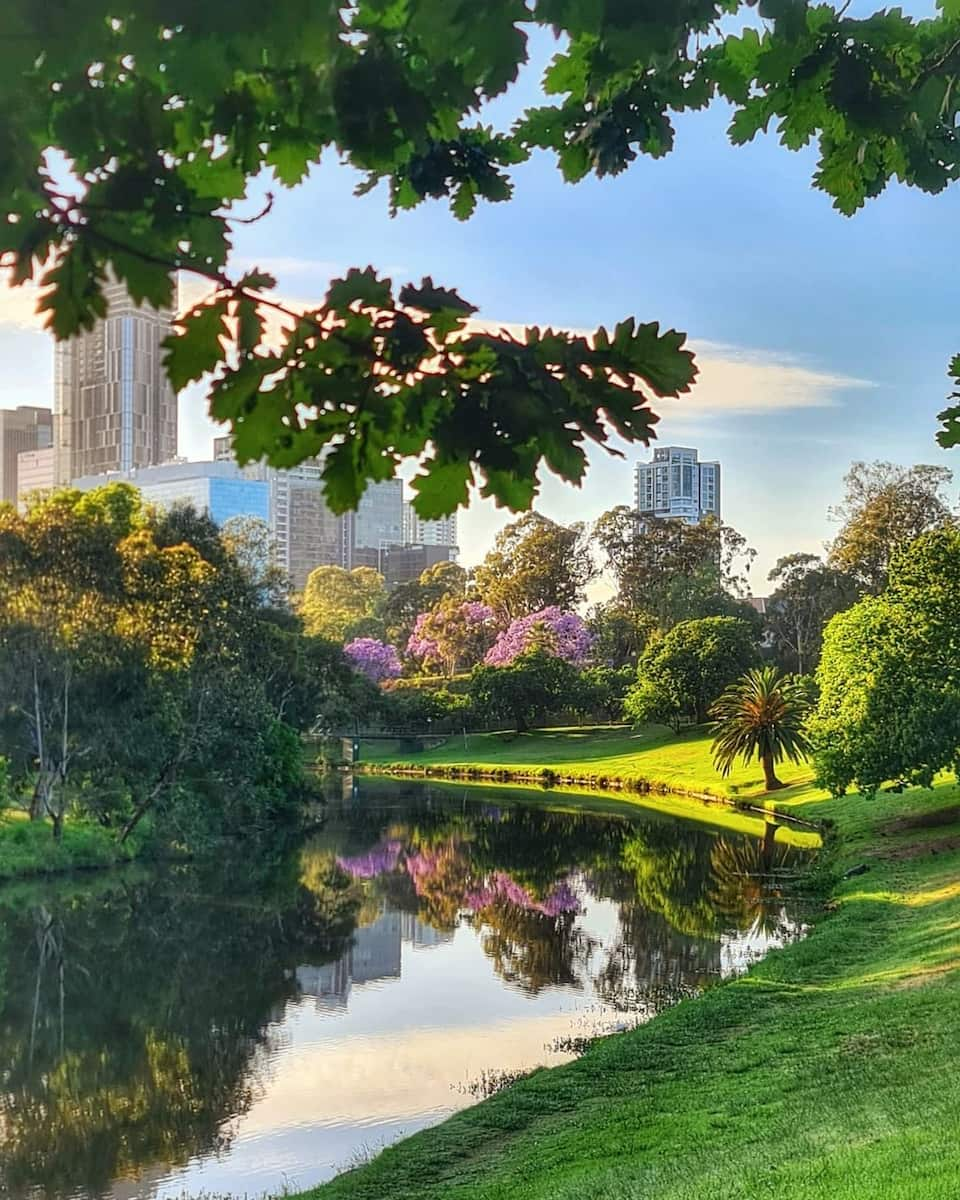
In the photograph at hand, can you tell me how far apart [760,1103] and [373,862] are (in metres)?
19.3

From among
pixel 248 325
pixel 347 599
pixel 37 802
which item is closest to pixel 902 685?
pixel 37 802

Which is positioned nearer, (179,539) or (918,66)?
(918,66)

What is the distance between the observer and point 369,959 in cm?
1788

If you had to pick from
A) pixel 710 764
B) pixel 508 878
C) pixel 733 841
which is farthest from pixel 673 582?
pixel 508 878

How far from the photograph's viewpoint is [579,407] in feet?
6.89

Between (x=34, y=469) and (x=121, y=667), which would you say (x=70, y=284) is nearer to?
(x=121, y=667)

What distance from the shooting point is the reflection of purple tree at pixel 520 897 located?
21.5m

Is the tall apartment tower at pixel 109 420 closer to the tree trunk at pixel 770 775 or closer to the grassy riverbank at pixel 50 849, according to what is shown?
the tree trunk at pixel 770 775

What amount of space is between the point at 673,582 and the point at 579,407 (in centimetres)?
6270

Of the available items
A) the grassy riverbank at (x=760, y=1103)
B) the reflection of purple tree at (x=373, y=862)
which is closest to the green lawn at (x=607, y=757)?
the reflection of purple tree at (x=373, y=862)

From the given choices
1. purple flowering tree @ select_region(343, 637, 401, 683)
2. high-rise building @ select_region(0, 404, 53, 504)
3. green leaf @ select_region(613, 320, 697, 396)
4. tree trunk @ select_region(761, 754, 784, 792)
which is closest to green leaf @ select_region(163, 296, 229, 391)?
green leaf @ select_region(613, 320, 697, 396)

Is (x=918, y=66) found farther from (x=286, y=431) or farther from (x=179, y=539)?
(x=179, y=539)

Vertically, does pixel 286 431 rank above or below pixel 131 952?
above

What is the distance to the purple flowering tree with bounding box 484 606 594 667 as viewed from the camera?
2532 inches
